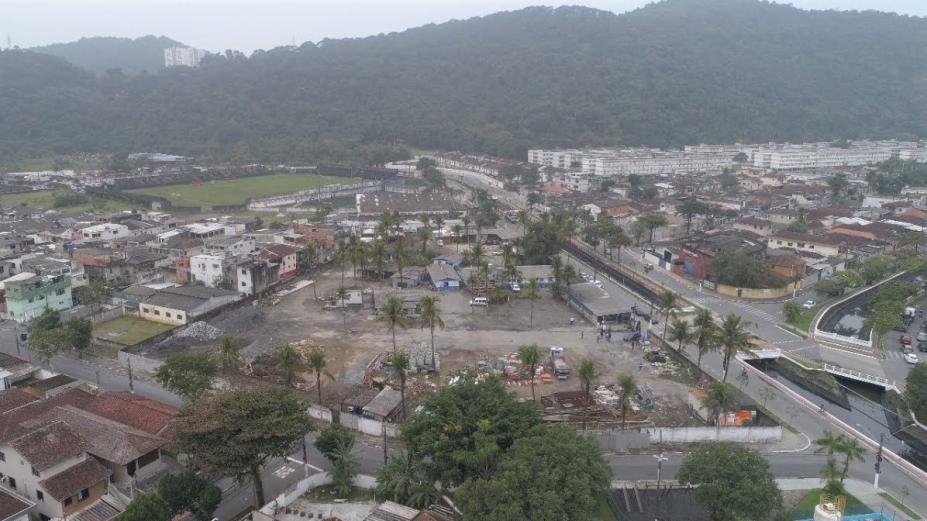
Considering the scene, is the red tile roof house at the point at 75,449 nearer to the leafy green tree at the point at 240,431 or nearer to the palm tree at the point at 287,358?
the leafy green tree at the point at 240,431

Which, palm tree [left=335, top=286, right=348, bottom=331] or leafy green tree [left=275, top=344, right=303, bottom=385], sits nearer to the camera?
leafy green tree [left=275, top=344, right=303, bottom=385]

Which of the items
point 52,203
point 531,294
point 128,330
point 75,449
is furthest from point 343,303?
point 52,203

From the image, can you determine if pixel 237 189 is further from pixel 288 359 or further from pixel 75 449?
pixel 75 449

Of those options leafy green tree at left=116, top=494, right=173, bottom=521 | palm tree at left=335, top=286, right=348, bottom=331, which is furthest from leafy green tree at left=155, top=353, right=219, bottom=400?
palm tree at left=335, top=286, right=348, bottom=331

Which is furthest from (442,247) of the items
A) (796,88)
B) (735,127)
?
(796,88)

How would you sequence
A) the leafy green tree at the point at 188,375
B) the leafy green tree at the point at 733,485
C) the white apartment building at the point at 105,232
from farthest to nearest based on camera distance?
the white apartment building at the point at 105,232 → the leafy green tree at the point at 188,375 → the leafy green tree at the point at 733,485

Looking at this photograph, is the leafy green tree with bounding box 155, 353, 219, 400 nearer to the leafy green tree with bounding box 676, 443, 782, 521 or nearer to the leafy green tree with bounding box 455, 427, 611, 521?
the leafy green tree with bounding box 455, 427, 611, 521

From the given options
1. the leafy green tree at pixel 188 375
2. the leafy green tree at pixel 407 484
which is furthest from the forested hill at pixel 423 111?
the leafy green tree at pixel 407 484
